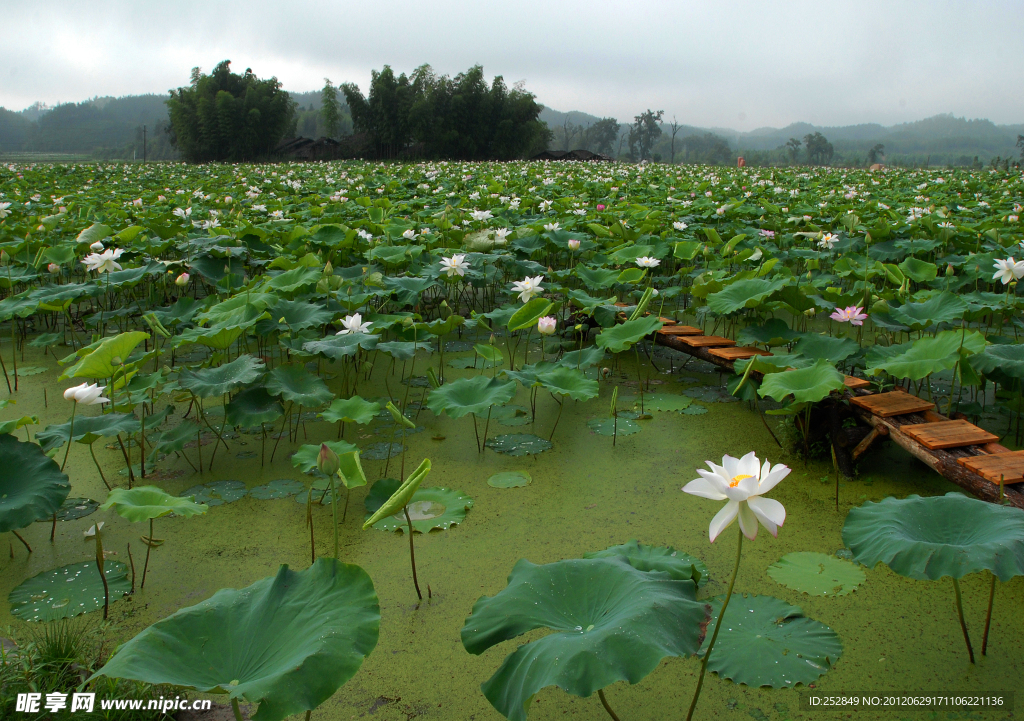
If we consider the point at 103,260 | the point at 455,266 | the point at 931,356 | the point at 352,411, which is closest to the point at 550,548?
the point at 352,411

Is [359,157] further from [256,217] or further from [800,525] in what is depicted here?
[800,525]

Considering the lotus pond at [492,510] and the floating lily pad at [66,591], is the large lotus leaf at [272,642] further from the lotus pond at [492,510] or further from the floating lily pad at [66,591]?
the floating lily pad at [66,591]

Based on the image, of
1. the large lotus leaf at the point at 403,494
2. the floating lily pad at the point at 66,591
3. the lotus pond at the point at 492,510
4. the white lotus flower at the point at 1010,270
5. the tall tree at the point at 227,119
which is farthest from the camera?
the tall tree at the point at 227,119

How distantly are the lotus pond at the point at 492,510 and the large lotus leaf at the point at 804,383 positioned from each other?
0.01 meters

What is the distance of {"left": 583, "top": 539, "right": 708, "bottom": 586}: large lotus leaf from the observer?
4.78ft

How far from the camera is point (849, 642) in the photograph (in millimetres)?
1449

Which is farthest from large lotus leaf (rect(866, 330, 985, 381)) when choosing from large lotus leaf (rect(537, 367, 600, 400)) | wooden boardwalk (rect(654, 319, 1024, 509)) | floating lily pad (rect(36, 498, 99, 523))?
floating lily pad (rect(36, 498, 99, 523))

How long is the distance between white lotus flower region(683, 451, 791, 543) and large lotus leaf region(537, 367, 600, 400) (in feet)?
4.60

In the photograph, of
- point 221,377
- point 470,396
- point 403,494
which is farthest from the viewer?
point 470,396

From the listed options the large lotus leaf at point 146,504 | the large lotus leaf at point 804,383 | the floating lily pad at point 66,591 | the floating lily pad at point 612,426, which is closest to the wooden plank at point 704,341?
the floating lily pad at point 612,426

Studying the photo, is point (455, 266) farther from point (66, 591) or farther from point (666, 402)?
→ point (66, 591)

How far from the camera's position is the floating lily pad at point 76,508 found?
6.68 ft

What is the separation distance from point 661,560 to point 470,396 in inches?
42.7

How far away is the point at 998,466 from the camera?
177cm
